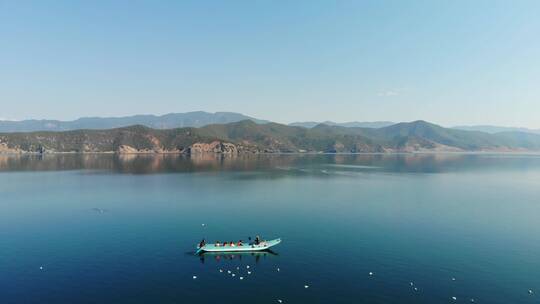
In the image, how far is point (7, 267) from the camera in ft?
197

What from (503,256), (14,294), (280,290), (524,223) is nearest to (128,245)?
(14,294)

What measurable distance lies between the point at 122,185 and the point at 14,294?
384 ft

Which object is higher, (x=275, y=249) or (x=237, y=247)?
(x=237, y=247)

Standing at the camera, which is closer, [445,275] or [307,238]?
[445,275]

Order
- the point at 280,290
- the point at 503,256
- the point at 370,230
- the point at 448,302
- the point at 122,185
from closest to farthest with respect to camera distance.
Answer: the point at 448,302 → the point at 280,290 → the point at 503,256 → the point at 370,230 → the point at 122,185

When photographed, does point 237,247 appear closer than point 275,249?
Yes

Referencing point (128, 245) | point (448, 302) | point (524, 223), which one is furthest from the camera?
point (524, 223)

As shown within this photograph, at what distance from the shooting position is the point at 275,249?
7156 cm

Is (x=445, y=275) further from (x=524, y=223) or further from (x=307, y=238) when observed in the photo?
(x=524, y=223)

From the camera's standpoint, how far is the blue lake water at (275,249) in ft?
169

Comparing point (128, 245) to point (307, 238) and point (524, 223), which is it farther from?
point (524, 223)

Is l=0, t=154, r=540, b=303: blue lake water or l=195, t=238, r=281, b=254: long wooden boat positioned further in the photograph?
l=195, t=238, r=281, b=254: long wooden boat

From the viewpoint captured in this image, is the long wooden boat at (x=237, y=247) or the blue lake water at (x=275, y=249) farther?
the long wooden boat at (x=237, y=247)

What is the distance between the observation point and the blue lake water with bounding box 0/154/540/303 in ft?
169
